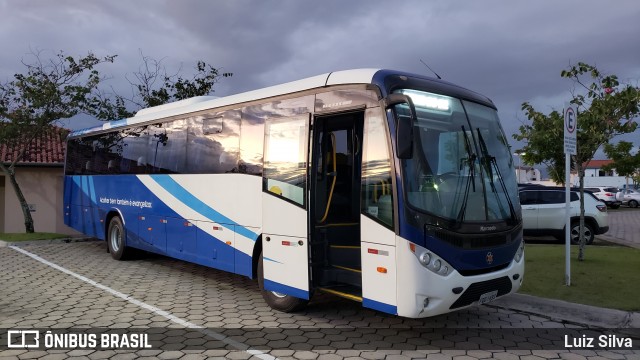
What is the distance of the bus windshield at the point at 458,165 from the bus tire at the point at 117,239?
769cm

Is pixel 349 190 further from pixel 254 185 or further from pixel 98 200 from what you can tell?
pixel 98 200

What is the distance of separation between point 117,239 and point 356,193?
284 inches

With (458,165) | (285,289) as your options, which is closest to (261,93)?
(285,289)

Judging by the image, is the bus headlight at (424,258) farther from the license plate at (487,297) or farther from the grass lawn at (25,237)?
the grass lawn at (25,237)

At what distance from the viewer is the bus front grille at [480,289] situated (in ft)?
16.8

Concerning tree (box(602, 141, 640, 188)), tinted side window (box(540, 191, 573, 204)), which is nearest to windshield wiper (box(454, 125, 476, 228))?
tinted side window (box(540, 191, 573, 204))

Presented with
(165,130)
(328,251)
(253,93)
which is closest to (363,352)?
(328,251)

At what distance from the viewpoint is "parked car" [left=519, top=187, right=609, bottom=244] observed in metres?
13.8

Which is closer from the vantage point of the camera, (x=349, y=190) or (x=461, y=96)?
(x=461, y=96)

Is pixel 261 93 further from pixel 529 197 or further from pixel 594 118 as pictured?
pixel 529 197

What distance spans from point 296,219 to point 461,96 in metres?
2.55

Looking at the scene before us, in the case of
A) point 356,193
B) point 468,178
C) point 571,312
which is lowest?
point 571,312

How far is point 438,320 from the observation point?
623cm

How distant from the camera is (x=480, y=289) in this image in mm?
5277
